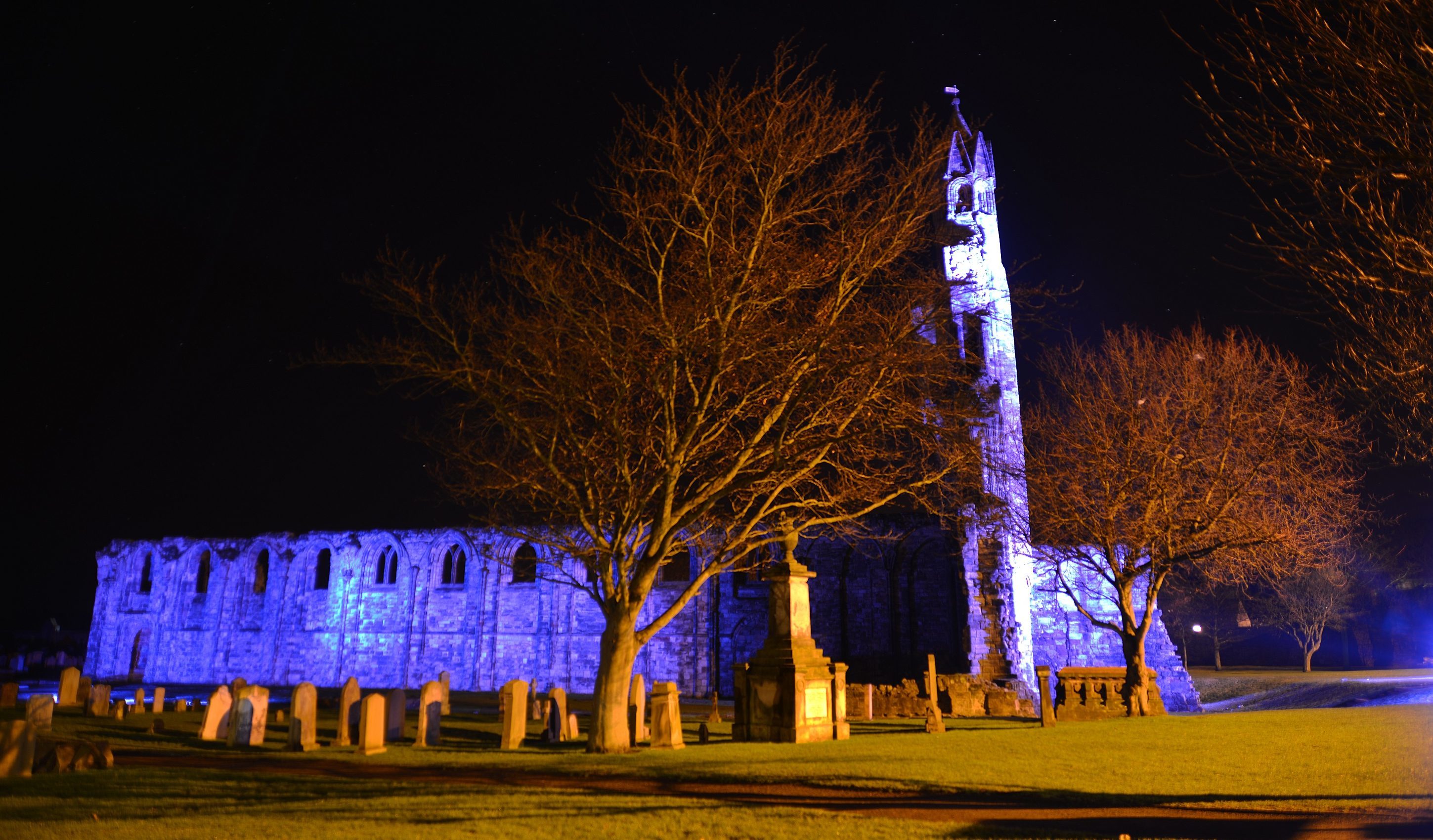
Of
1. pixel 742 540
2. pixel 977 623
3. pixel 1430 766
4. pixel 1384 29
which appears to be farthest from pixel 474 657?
pixel 1384 29

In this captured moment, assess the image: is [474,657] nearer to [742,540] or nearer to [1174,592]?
[742,540]

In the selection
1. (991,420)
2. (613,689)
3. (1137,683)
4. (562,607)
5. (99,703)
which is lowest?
(99,703)

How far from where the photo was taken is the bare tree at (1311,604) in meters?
39.8

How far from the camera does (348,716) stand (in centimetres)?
1216

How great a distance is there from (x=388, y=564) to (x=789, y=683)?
30.9 m

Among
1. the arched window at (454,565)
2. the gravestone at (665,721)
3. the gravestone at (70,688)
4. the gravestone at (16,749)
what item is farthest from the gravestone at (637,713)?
the arched window at (454,565)

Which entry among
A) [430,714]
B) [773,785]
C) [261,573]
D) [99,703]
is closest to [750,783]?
[773,785]

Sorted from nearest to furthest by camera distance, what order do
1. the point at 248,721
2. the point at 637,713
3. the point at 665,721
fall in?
the point at 665,721
the point at 248,721
the point at 637,713

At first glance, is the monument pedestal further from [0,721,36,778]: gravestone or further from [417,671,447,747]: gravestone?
[0,721,36,778]: gravestone

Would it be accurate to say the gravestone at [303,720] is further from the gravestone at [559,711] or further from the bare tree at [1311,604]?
the bare tree at [1311,604]

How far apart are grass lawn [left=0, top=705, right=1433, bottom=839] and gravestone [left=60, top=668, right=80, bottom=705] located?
9.72 meters

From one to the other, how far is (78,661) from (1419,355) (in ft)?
219

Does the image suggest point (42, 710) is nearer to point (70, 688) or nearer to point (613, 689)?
point (613, 689)

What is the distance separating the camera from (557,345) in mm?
11836
